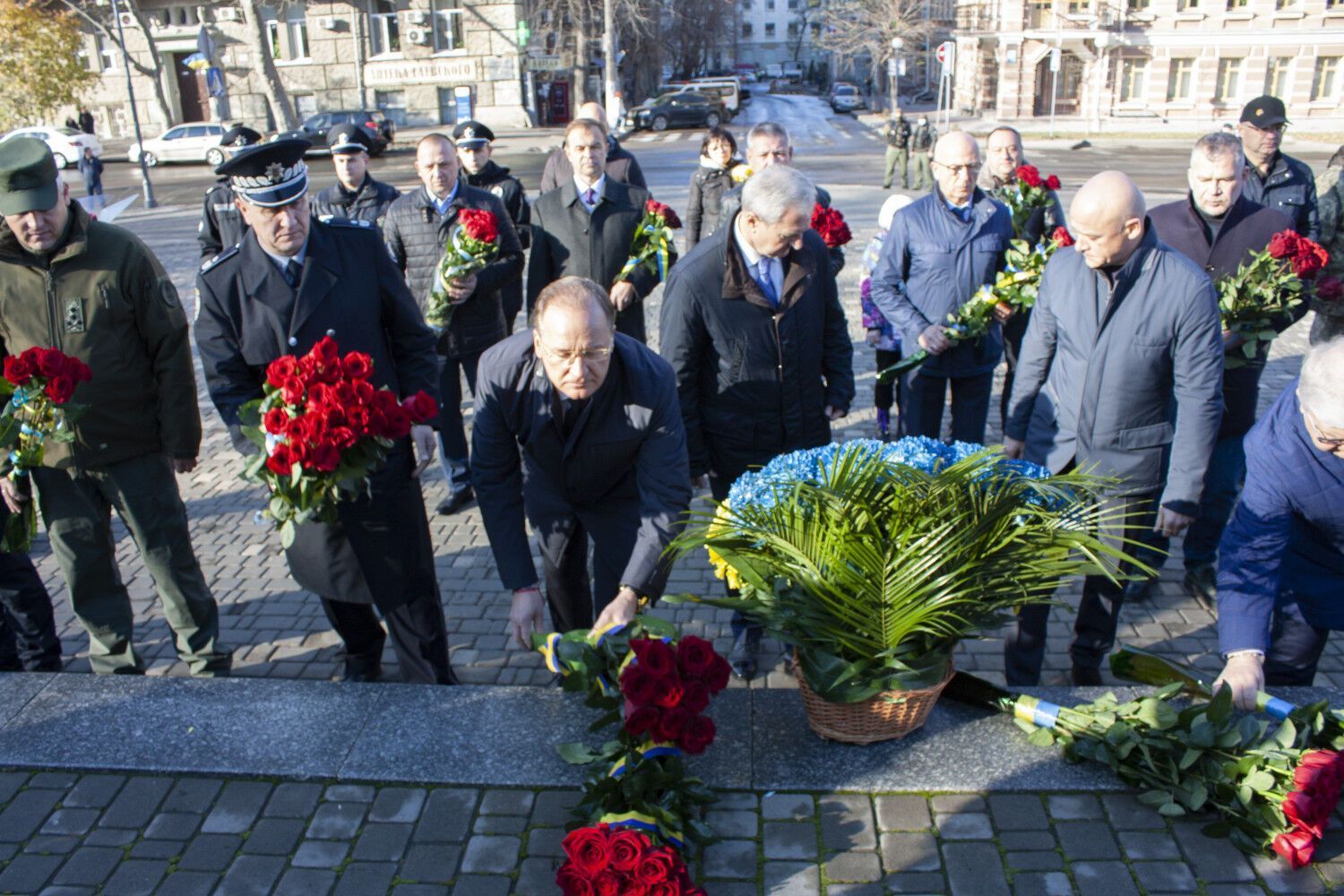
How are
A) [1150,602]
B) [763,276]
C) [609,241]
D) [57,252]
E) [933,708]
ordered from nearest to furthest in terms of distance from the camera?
1. [933,708]
2. [57,252]
3. [763,276]
4. [1150,602]
5. [609,241]

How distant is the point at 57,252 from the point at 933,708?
140 inches

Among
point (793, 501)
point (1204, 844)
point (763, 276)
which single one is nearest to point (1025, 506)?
point (793, 501)

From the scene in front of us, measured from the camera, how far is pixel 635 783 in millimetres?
2562

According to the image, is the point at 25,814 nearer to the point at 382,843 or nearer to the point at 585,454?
the point at 382,843

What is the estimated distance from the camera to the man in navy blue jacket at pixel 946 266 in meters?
5.64

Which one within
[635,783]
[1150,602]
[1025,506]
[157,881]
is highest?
[1025,506]

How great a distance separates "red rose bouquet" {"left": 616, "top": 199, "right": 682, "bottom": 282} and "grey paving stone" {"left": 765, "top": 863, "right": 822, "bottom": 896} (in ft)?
14.7

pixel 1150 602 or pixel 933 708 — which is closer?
pixel 933 708

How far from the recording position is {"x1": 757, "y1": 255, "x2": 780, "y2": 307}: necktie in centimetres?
438

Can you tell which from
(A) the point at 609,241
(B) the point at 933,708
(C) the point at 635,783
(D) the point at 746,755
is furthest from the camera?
(A) the point at 609,241

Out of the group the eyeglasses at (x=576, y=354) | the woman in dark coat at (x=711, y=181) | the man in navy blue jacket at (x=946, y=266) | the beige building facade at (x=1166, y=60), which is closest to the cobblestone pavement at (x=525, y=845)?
the eyeglasses at (x=576, y=354)

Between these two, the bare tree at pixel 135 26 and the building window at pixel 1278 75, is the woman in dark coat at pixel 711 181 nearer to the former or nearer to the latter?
the bare tree at pixel 135 26

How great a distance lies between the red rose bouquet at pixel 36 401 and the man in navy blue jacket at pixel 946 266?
12.8 ft

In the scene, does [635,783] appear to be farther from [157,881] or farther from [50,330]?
[50,330]
